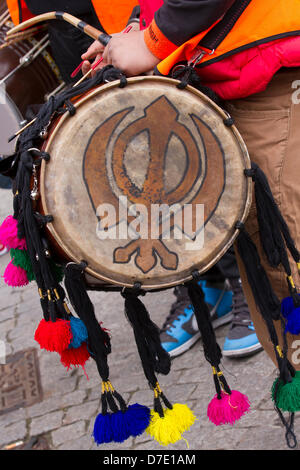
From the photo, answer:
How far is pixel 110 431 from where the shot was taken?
4.83 feet

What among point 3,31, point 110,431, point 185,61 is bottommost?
point 110,431

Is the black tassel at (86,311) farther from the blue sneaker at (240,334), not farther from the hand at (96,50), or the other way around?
the blue sneaker at (240,334)

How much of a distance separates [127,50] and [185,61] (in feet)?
0.44

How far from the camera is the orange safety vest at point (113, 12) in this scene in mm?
1890

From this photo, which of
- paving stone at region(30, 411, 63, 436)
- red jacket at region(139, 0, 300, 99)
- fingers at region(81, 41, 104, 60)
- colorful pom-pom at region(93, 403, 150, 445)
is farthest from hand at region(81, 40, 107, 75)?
paving stone at region(30, 411, 63, 436)

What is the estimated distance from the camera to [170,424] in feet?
4.86

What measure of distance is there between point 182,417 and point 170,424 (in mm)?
39

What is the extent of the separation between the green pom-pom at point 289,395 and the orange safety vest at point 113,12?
125 centimetres

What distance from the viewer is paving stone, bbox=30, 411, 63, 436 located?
2.24 meters

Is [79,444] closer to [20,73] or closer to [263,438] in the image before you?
[263,438]

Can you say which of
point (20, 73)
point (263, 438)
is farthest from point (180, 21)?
point (263, 438)

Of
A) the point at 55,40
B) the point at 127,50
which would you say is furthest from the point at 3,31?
the point at 127,50

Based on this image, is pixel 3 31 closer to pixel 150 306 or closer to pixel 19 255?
pixel 19 255

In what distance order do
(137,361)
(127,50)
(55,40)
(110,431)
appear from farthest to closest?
(137,361), (55,40), (110,431), (127,50)
